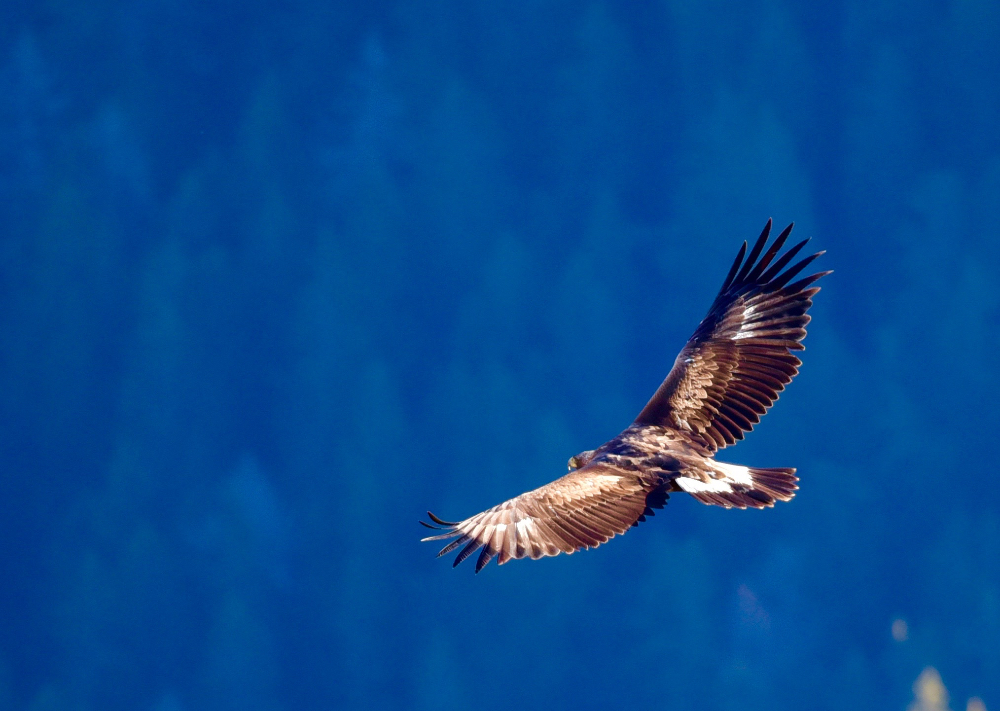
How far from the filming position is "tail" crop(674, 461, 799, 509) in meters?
6.11

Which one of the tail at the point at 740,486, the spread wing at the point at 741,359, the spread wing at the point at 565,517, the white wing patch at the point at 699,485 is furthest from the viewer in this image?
the spread wing at the point at 741,359

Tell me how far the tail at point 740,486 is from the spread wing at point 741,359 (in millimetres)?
442

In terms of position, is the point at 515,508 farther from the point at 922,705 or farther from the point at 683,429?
the point at 922,705

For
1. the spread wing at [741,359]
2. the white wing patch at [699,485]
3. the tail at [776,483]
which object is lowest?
the tail at [776,483]

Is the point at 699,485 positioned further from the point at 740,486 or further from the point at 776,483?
the point at 776,483

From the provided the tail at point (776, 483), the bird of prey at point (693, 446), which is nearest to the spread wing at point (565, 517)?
the bird of prey at point (693, 446)

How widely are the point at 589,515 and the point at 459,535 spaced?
0.70 meters

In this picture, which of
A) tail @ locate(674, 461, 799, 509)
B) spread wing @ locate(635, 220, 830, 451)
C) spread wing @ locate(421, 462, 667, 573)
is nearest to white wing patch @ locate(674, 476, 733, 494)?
tail @ locate(674, 461, 799, 509)

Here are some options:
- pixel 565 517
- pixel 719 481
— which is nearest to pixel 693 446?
pixel 719 481

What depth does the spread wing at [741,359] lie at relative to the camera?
6.96m

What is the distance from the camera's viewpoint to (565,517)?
6.12 meters

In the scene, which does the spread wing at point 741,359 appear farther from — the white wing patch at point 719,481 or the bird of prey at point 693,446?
the white wing patch at point 719,481

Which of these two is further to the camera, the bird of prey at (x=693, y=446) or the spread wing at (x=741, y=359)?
the spread wing at (x=741, y=359)

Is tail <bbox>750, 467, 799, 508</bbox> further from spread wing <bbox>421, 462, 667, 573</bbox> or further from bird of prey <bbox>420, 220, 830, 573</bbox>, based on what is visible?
spread wing <bbox>421, 462, 667, 573</bbox>
